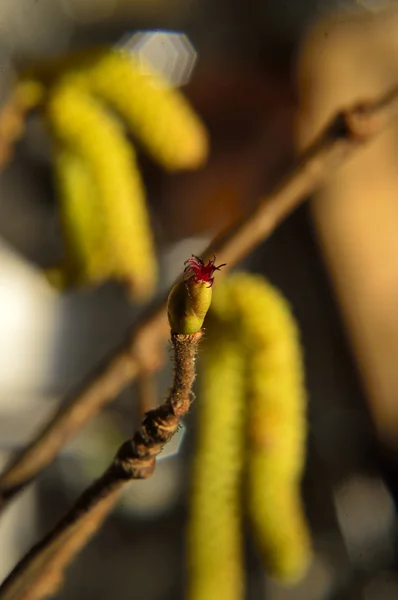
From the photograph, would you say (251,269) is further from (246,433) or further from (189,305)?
(189,305)

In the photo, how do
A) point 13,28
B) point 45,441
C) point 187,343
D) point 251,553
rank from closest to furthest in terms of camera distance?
point 187,343
point 45,441
point 251,553
point 13,28

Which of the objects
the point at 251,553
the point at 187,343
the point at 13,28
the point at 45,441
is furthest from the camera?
the point at 13,28

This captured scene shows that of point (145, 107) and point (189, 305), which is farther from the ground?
point (145, 107)

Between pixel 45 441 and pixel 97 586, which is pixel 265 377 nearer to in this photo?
pixel 45 441

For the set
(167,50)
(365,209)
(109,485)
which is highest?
(167,50)

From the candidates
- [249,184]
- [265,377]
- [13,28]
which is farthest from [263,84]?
[265,377]

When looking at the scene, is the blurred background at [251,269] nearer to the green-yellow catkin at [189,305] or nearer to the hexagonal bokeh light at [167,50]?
the hexagonal bokeh light at [167,50]

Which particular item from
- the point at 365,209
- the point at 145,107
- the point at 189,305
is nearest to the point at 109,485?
the point at 189,305
